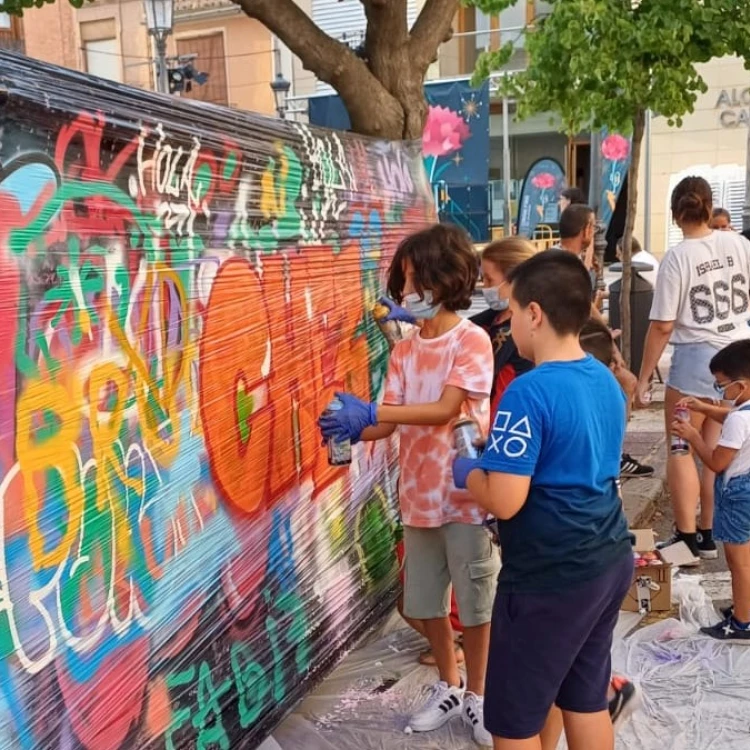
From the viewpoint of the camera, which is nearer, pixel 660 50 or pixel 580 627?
pixel 580 627

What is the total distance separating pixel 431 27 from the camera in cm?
476

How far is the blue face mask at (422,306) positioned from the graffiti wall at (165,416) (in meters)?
0.41

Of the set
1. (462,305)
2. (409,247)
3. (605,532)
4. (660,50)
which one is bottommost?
(605,532)

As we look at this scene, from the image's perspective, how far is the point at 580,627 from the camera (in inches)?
87.7

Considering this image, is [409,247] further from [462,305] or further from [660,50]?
[660,50]

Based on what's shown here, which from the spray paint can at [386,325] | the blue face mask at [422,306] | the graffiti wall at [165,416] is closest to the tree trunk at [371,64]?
the graffiti wall at [165,416]

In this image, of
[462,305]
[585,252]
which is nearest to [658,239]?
[585,252]

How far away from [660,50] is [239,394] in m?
4.73

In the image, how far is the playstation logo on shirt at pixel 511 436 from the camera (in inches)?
82.1

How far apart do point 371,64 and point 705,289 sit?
6.57 feet

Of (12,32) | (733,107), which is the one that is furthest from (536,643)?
(12,32)

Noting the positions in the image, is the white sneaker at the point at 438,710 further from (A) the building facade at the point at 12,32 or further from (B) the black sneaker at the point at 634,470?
(A) the building facade at the point at 12,32

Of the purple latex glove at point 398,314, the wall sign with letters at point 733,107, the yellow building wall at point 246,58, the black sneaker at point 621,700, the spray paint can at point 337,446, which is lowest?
the black sneaker at point 621,700

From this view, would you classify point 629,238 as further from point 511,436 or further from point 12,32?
point 12,32
